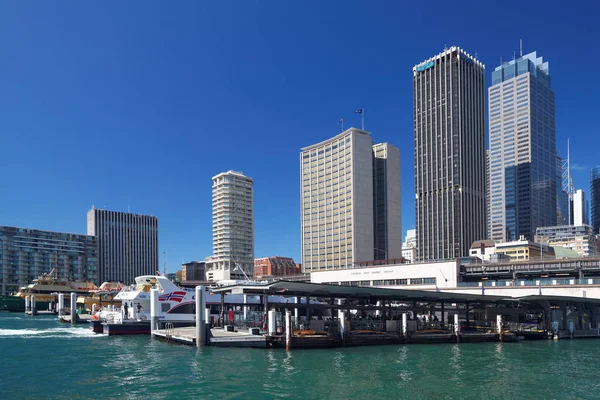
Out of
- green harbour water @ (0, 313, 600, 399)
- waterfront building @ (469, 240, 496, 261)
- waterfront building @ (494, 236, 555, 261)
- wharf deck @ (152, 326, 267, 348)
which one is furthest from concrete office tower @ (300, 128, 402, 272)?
green harbour water @ (0, 313, 600, 399)

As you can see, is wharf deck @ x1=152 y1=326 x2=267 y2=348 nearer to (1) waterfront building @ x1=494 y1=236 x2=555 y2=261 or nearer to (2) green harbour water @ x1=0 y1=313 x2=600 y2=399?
(2) green harbour water @ x1=0 y1=313 x2=600 y2=399

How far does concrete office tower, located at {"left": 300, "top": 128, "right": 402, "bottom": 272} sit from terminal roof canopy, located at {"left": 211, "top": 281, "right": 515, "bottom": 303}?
377 ft

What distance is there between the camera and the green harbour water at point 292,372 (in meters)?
29.9

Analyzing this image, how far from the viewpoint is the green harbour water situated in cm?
2991

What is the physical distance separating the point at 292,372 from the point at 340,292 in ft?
59.9

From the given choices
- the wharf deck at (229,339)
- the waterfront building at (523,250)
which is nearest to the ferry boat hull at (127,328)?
the wharf deck at (229,339)

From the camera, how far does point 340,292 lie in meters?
52.9

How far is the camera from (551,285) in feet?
250

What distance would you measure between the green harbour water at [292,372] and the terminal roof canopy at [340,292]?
6218 millimetres

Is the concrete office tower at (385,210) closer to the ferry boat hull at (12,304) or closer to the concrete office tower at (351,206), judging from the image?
the concrete office tower at (351,206)

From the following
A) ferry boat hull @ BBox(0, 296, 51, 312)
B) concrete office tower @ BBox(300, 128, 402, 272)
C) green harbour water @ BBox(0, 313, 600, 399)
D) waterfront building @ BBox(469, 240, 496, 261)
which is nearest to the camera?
green harbour water @ BBox(0, 313, 600, 399)

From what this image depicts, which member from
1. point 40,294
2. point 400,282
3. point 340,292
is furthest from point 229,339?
point 40,294

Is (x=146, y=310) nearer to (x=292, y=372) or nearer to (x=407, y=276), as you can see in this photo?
(x=292, y=372)

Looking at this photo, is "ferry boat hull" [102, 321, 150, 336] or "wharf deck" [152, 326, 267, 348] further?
"ferry boat hull" [102, 321, 150, 336]
